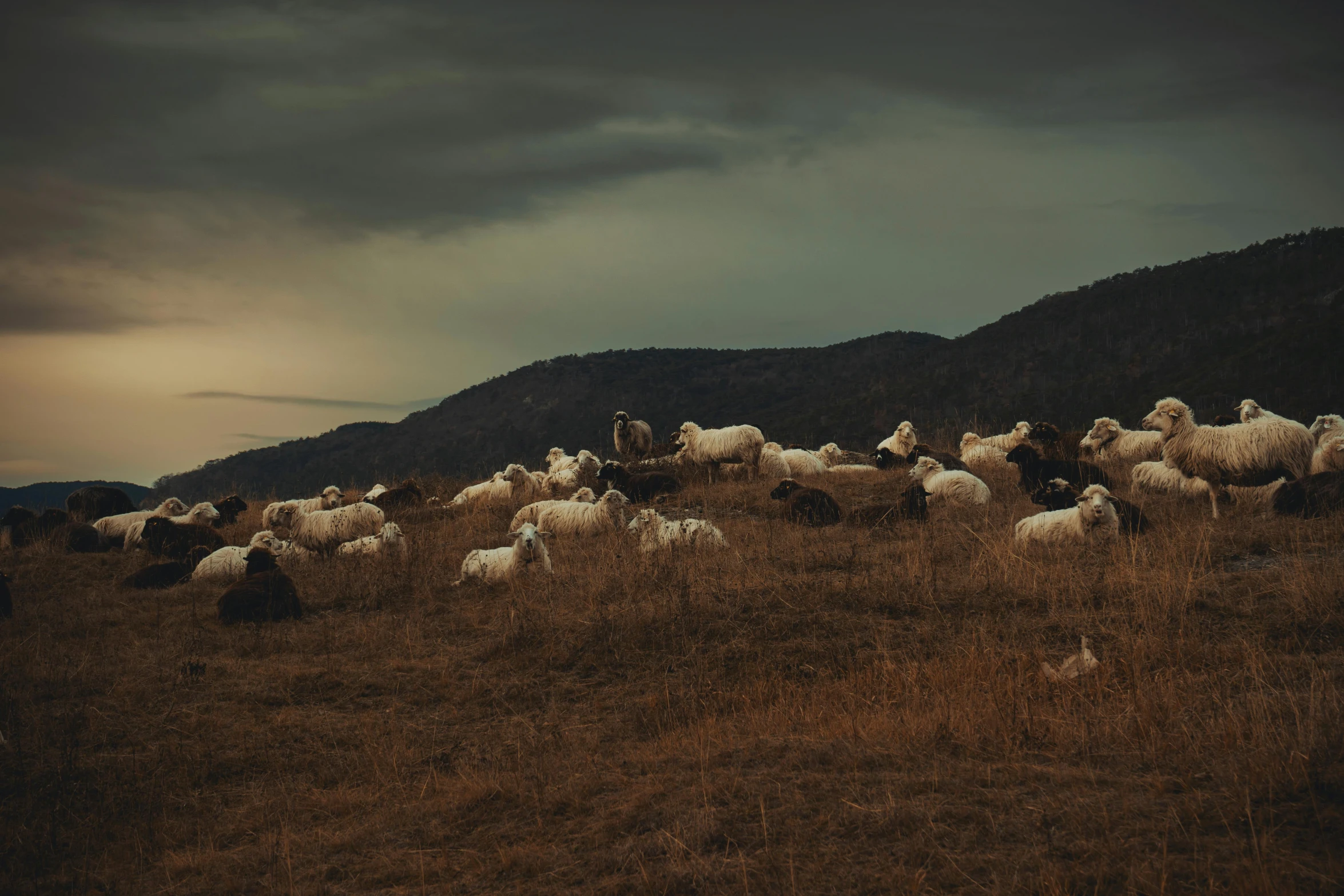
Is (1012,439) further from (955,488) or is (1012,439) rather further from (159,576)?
(159,576)

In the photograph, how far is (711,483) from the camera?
19391mm

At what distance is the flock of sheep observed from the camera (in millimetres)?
11508

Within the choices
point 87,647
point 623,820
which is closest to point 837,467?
point 87,647

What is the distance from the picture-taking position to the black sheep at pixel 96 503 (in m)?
19.5

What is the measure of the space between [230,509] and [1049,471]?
57.1ft

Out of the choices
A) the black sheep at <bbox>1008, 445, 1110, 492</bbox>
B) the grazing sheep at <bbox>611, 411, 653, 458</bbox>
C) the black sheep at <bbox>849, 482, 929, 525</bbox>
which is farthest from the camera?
the grazing sheep at <bbox>611, 411, 653, 458</bbox>

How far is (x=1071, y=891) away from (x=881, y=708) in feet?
9.12

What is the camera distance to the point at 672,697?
23.5 ft

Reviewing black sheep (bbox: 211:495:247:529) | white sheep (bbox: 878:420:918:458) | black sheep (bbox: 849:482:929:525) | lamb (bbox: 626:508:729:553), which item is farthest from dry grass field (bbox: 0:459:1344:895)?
white sheep (bbox: 878:420:918:458)

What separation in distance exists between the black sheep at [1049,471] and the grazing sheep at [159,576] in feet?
46.7

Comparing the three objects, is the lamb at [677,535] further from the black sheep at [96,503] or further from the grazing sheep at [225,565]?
the black sheep at [96,503]

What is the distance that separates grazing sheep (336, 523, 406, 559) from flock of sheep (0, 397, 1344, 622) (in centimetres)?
4

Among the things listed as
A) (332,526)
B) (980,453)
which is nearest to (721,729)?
(332,526)

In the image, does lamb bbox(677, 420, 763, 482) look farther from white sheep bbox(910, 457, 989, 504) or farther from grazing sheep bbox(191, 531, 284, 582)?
grazing sheep bbox(191, 531, 284, 582)
